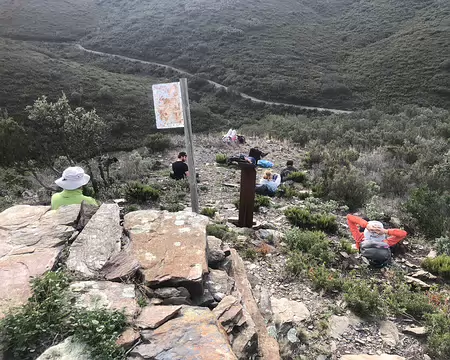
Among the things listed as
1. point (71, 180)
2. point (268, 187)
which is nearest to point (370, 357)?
point (71, 180)

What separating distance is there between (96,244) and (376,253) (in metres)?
3.90

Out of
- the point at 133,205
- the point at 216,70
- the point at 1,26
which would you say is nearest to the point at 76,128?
the point at 133,205

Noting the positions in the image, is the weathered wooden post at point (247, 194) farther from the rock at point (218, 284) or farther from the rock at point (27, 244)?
the rock at point (27, 244)

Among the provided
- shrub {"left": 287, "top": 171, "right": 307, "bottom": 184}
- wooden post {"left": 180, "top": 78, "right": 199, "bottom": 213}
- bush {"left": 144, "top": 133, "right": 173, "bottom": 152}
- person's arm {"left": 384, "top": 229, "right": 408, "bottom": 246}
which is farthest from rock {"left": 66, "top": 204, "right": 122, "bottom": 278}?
bush {"left": 144, "top": 133, "right": 173, "bottom": 152}

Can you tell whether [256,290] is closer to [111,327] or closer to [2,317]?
[111,327]

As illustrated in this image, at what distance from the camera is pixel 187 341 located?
217cm

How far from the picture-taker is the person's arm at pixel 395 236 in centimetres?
519

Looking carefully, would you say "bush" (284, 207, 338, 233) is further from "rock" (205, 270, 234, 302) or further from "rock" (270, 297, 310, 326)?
"rock" (205, 270, 234, 302)

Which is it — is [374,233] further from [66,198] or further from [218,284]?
[66,198]

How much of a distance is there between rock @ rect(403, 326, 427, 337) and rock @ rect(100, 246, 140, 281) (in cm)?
292

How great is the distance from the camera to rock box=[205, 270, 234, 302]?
2920mm

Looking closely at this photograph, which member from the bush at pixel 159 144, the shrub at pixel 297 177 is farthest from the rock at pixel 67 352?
the bush at pixel 159 144

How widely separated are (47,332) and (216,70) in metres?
44.0

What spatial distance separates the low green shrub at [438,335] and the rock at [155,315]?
103 inches
